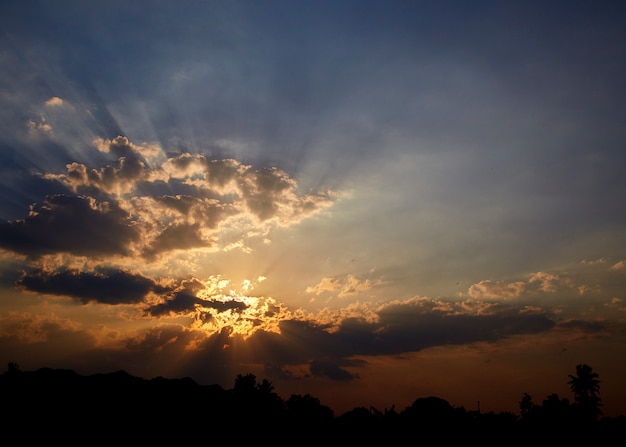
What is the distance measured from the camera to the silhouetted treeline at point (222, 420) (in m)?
58.2

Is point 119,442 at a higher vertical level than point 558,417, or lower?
lower

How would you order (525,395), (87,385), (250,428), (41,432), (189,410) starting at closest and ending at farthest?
(41,432), (250,428), (189,410), (87,385), (525,395)

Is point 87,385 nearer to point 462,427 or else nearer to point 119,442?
point 119,442

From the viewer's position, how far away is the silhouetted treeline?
5822 cm

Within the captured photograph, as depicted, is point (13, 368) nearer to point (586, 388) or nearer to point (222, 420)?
point (222, 420)

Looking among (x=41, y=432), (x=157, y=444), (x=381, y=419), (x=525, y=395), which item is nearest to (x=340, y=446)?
(x=381, y=419)

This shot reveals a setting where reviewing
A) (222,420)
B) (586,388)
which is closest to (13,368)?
(222,420)

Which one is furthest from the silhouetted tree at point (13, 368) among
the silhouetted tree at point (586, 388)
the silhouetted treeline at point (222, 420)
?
the silhouetted tree at point (586, 388)

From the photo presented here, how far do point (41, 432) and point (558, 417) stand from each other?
3006 inches

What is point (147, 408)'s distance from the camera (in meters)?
69.1

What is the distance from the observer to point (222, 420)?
221ft

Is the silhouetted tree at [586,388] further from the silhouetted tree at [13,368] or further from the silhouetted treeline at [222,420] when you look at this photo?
the silhouetted tree at [13,368]

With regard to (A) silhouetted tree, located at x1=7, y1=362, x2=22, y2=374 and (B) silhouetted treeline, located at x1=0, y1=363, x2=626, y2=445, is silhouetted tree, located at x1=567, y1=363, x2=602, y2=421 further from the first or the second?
(A) silhouetted tree, located at x1=7, y1=362, x2=22, y2=374

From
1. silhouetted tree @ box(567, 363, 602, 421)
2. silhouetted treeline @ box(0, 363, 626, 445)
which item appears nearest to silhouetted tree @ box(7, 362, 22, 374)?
silhouetted treeline @ box(0, 363, 626, 445)
